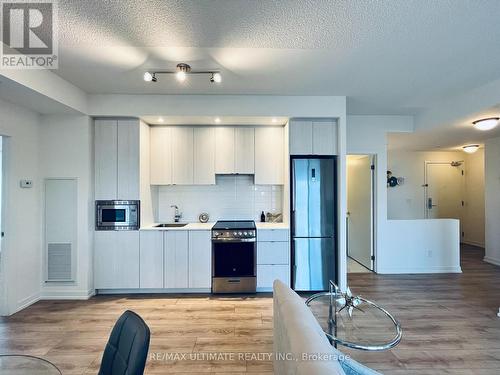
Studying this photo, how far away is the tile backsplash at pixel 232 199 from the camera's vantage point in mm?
4371

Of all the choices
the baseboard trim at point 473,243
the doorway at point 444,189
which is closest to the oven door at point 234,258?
the doorway at point 444,189

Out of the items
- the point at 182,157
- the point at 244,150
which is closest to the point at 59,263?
the point at 182,157

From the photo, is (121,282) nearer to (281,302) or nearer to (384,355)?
(281,302)

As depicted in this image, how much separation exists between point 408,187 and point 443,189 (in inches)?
39.4

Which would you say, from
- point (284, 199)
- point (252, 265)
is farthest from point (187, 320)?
point (284, 199)

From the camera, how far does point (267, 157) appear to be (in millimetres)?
4055

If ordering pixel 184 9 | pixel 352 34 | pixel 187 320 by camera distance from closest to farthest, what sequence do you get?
pixel 184 9 < pixel 352 34 < pixel 187 320

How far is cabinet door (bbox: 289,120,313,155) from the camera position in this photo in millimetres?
3742

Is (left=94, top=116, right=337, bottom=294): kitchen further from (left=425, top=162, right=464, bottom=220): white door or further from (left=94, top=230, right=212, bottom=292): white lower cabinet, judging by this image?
(left=425, top=162, right=464, bottom=220): white door

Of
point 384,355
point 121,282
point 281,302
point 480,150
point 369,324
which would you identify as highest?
point 480,150

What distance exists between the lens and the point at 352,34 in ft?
7.15

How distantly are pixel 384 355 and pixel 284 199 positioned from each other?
7.43ft

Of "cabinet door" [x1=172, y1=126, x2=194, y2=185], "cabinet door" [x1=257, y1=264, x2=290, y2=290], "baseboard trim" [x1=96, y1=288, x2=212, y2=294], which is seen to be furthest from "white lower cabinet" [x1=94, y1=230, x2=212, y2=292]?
"cabinet door" [x1=172, y1=126, x2=194, y2=185]

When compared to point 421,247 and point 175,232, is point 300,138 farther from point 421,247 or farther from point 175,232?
point 421,247
